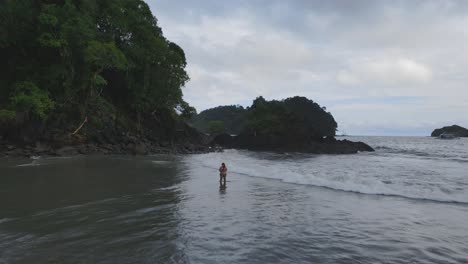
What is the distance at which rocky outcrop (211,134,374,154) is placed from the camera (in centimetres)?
4366

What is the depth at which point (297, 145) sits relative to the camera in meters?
45.9

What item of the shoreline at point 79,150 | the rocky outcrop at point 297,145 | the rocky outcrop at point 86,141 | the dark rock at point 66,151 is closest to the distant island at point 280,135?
the rocky outcrop at point 297,145

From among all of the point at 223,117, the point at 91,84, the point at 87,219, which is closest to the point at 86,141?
the point at 91,84

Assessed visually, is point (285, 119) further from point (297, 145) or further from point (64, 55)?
point (64, 55)

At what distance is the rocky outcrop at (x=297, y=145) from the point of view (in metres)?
43.7

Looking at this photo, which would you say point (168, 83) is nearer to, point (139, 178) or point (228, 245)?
point (139, 178)

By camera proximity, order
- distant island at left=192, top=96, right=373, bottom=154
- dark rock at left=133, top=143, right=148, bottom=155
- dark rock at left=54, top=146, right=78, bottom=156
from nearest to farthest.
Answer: dark rock at left=54, top=146, right=78, bottom=156, dark rock at left=133, top=143, right=148, bottom=155, distant island at left=192, top=96, right=373, bottom=154

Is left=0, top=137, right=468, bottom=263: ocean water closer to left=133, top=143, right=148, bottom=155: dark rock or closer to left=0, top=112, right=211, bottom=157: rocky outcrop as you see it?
left=0, top=112, right=211, bottom=157: rocky outcrop

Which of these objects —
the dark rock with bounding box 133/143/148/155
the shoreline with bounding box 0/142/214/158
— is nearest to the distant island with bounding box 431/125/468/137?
the shoreline with bounding box 0/142/214/158

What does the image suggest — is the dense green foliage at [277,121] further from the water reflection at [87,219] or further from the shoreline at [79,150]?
the water reflection at [87,219]

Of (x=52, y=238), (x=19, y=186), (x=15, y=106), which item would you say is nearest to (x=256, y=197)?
(x=52, y=238)

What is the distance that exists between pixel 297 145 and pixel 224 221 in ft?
126

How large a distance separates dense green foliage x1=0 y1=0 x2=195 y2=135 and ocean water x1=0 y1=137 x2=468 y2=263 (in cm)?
1519

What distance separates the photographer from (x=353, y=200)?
12094 mm
